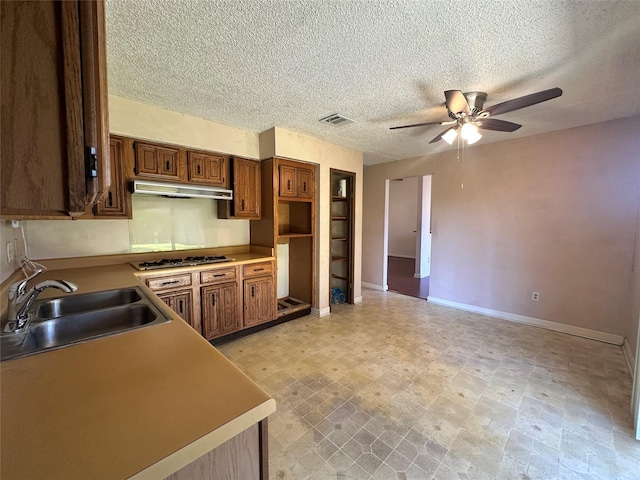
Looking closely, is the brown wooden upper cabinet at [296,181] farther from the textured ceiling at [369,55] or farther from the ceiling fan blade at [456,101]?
the ceiling fan blade at [456,101]

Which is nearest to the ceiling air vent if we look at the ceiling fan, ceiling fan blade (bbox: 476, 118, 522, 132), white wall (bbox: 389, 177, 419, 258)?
the ceiling fan

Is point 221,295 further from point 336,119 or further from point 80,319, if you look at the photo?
point 336,119

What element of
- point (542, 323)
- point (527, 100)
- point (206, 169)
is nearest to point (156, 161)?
point (206, 169)

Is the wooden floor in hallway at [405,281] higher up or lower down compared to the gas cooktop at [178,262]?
lower down

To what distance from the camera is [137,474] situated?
0.54 m

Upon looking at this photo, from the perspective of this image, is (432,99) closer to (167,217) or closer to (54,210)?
(54,210)

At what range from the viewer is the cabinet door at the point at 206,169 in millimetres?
2975

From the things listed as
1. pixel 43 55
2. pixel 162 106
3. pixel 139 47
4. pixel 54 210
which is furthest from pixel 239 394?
pixel 162 106

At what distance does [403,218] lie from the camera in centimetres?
922

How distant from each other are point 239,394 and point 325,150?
3570mm

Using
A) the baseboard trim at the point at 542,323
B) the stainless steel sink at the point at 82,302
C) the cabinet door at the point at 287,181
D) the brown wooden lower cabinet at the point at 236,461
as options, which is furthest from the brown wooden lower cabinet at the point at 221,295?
the baseboard trim at the point at 542,323

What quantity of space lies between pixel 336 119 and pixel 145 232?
250 cm

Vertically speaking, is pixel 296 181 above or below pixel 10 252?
above

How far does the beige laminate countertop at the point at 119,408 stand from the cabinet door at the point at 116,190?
1.87 m
